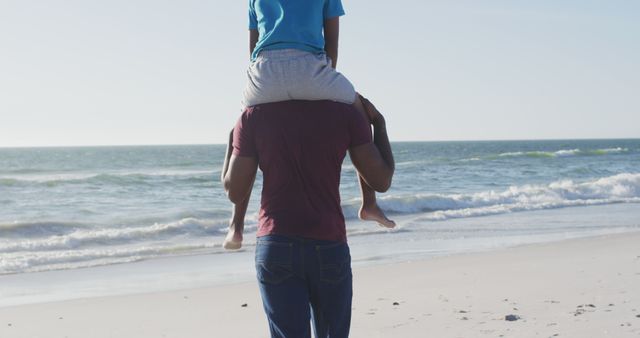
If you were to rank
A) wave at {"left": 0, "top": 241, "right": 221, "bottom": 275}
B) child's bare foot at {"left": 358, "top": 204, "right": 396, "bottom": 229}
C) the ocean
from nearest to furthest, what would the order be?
child's bare foot at {"left": 358, "top": 204, "right": 396, "bottom": 229}, wave at {"left": 0, "top": 241, "right": 221, "bottom": 275}, the ocean

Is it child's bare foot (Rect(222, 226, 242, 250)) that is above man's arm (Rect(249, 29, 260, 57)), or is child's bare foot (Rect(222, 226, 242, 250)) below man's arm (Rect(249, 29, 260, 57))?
below

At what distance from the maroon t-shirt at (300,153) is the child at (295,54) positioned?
0.04 metres

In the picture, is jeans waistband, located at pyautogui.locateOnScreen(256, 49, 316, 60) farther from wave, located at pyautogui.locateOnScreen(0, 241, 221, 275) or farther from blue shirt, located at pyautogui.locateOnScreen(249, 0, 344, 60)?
wave, located at pyautogui.locateOnScreen(0, 241, 221, 275)

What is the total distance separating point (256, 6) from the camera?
8.93ft

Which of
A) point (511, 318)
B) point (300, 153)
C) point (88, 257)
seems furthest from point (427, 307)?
point (88, 257)

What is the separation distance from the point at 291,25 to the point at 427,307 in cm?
474

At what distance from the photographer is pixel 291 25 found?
264cm

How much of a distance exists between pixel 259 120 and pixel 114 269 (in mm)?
8472

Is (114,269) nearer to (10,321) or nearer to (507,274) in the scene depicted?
(10,321)

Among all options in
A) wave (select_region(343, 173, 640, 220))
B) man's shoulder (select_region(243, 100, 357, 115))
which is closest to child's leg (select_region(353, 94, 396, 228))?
man's shoulder (select_region(243, 100, 357, 115))

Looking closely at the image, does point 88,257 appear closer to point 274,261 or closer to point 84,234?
point 84,234

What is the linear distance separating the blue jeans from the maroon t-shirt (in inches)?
1.7

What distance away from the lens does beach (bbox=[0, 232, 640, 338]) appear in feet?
20.1

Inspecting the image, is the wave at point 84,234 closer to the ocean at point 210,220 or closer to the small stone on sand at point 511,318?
the ocean at point 210,220
